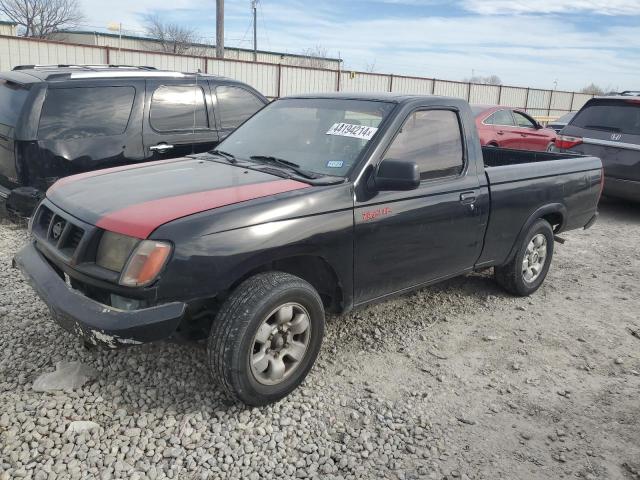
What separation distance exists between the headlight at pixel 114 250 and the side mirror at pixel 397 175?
1.52 metres

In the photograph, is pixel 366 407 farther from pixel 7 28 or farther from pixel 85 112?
pixel 7 28

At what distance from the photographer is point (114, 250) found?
2.84 m

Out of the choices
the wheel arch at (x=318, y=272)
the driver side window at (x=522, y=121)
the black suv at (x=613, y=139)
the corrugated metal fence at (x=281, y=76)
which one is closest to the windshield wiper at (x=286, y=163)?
the wheel arch at (x=318, y=272)

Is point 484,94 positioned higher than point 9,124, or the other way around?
point 484,94

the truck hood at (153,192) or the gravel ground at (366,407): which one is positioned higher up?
the truck hood at (153,192)

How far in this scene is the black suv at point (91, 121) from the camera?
5.50m

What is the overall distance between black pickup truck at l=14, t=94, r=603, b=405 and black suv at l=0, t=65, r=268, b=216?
6.87ft

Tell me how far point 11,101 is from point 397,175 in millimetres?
4545

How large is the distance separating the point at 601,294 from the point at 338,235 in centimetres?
348

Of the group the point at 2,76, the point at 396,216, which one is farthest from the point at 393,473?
the point at 2,76

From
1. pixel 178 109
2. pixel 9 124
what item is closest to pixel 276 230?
pixel 178 109

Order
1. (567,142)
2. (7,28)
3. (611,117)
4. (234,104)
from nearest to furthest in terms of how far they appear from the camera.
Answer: (234,104), (611,117), (567,142), (7,28)

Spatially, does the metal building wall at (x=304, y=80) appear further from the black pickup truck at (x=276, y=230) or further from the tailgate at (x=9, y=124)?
the black pickup truck at (x=276, y=230)

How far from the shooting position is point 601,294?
5461mm
